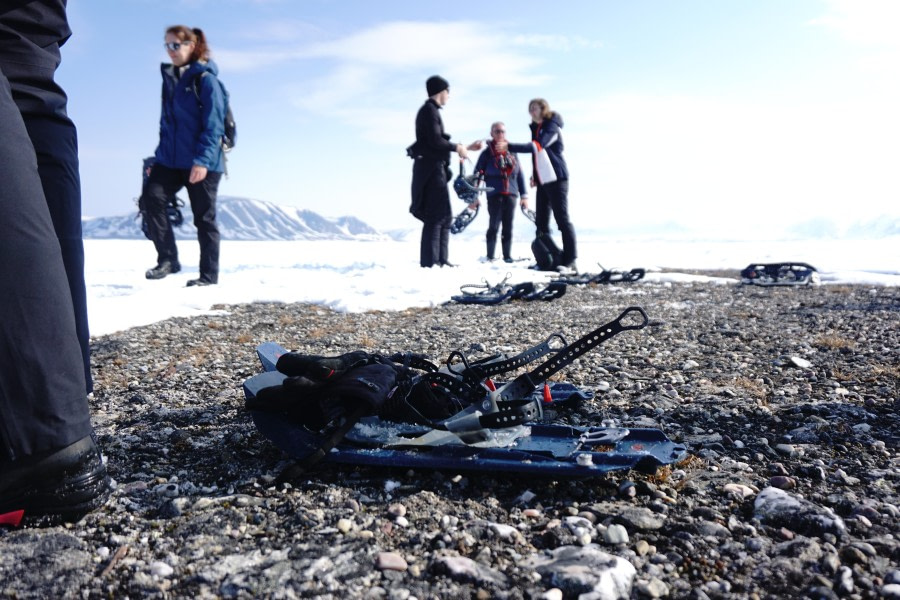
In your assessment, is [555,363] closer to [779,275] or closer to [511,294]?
[511,294]

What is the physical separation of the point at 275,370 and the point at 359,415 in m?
0.79

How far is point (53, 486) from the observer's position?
167cm

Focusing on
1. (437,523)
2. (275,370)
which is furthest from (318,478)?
(275,370)

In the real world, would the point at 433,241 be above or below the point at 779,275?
above

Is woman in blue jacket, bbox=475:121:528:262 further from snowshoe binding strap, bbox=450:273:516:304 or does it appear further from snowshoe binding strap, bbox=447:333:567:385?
snowshoe binding strap, bbox=447:333:567:385

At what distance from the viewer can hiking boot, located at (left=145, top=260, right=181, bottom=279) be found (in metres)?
9.04

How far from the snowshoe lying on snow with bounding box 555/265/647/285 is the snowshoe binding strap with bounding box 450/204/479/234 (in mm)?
4805

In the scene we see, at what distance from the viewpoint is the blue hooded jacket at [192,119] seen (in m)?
7.86

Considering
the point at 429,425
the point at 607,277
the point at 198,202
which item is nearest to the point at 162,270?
the point at 198,202

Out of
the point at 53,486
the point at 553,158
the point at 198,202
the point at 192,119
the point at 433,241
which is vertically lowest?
the point at 53,486

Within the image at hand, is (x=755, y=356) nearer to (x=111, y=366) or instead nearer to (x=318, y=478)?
(x=318, y=478)

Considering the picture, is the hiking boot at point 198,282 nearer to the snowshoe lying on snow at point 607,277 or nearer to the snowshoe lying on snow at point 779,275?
the snowshoe lying on snow at point 607,277

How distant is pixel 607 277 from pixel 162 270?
6.82m

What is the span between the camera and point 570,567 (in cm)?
149
